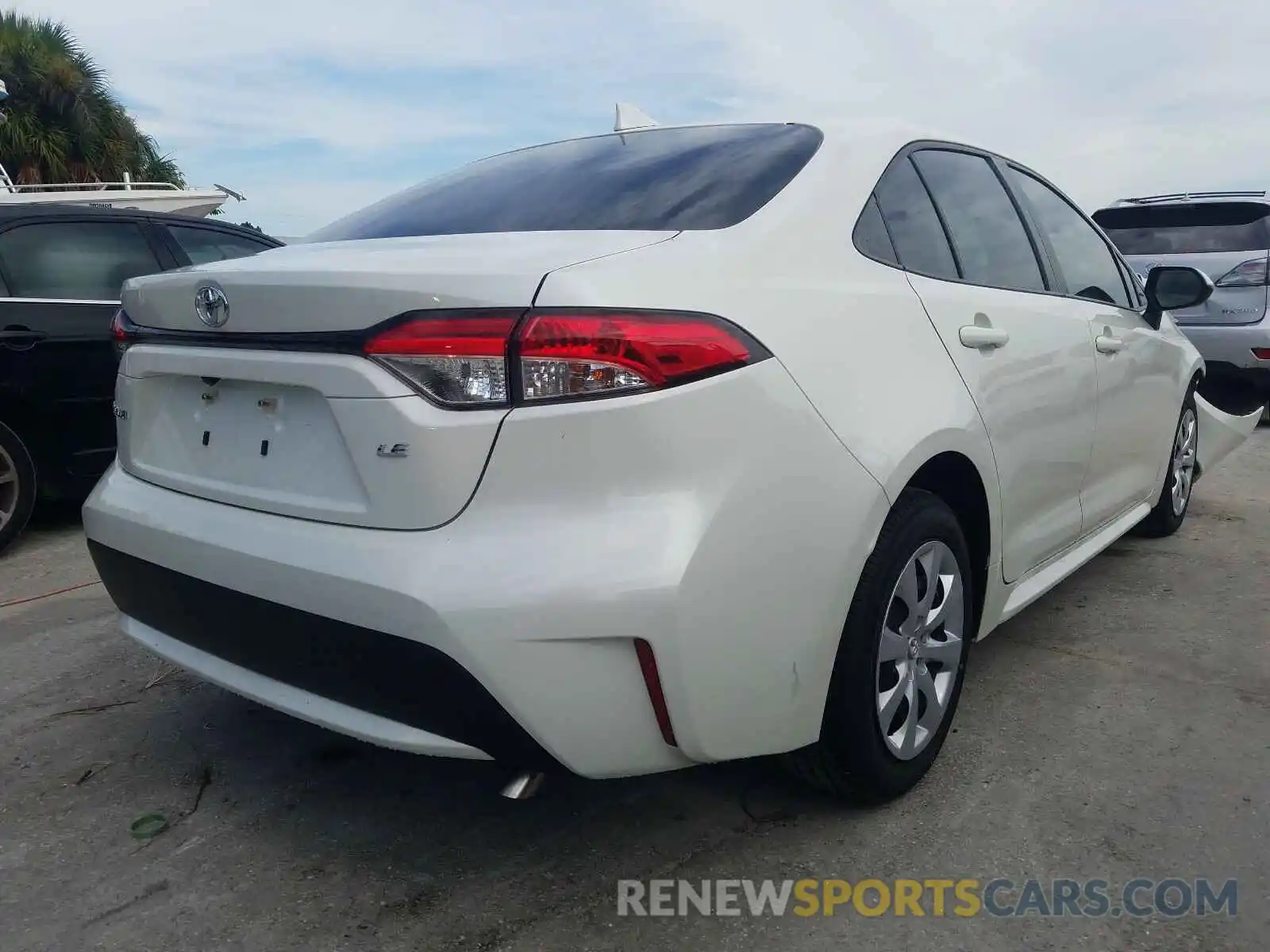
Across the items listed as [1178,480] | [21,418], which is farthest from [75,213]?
[1178,480]

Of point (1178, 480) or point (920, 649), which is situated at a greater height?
point (920, 649)

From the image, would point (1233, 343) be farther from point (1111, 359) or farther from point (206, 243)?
point (206, 243)

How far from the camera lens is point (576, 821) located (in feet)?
7.63

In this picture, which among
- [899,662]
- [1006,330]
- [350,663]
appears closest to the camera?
[350,663]

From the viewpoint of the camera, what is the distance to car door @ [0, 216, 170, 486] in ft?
14.4

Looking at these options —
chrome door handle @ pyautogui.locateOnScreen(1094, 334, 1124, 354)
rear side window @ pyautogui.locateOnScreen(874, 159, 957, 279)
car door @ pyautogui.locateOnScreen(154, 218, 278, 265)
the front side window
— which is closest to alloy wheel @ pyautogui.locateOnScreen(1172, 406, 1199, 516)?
the front side window

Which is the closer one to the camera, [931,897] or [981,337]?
[931,897]

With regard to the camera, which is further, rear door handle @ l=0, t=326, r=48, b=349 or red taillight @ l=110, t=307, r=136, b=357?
rear door handle @ l=0, t=326, r=48, b=349

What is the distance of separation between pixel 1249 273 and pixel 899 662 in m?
6.15

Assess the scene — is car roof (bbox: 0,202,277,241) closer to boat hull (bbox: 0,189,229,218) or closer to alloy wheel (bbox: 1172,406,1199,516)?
alloy wheel (bbox: 1172,406,1199,516)

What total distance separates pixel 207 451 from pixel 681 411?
3.29 feet

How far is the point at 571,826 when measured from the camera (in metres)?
2.31

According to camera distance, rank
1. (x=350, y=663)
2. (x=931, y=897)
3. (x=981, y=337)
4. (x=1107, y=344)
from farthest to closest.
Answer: (x=1107, y=344)
(x=981, y=337)
(x=931, y=897)
(x=350, y=663)

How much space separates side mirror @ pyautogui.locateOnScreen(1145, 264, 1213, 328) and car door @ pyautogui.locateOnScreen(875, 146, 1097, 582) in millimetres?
962
